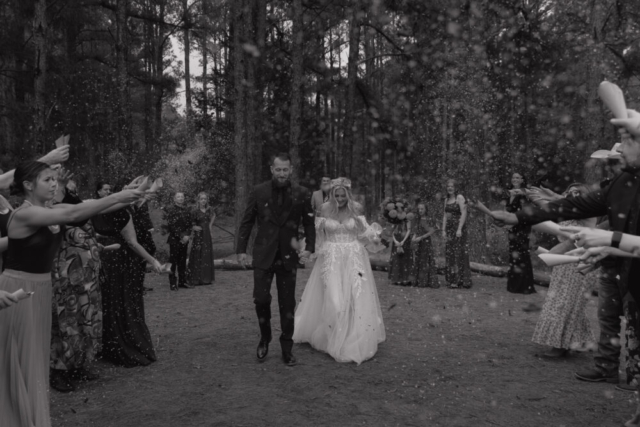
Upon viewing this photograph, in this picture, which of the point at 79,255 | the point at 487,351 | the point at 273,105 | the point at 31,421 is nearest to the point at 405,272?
the point at 487,351

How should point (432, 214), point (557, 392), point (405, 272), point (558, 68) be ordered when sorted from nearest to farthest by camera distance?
point (557, 392)
point (405, 272)
point (558, 68)
point (432, 214)

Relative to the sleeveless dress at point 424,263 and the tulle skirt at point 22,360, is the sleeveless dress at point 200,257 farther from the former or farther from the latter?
the tulle skirt at point 22,360

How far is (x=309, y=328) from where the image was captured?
7.05 metres

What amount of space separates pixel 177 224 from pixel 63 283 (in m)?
6.24

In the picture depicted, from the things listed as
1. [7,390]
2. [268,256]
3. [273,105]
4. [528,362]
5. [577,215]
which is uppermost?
[273,105]

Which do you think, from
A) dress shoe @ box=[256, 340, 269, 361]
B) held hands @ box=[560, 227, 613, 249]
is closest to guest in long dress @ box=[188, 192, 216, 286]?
dress shoe @ box=[256, 340, 269, 361]

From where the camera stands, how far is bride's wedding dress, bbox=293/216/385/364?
6.45m

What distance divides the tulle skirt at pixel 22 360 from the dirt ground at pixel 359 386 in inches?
41.2

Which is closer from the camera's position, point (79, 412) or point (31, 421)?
point (31, 421)

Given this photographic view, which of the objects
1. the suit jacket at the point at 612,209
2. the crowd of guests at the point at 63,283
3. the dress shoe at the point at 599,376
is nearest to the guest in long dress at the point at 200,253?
the crowd of guests at the point at 63,283

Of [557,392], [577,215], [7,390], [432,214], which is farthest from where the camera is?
[432,214]

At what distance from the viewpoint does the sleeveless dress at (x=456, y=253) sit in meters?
11.9

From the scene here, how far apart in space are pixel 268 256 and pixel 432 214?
16914 mm

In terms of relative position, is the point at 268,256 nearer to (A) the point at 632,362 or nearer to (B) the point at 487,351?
(B) the point at 487,351
